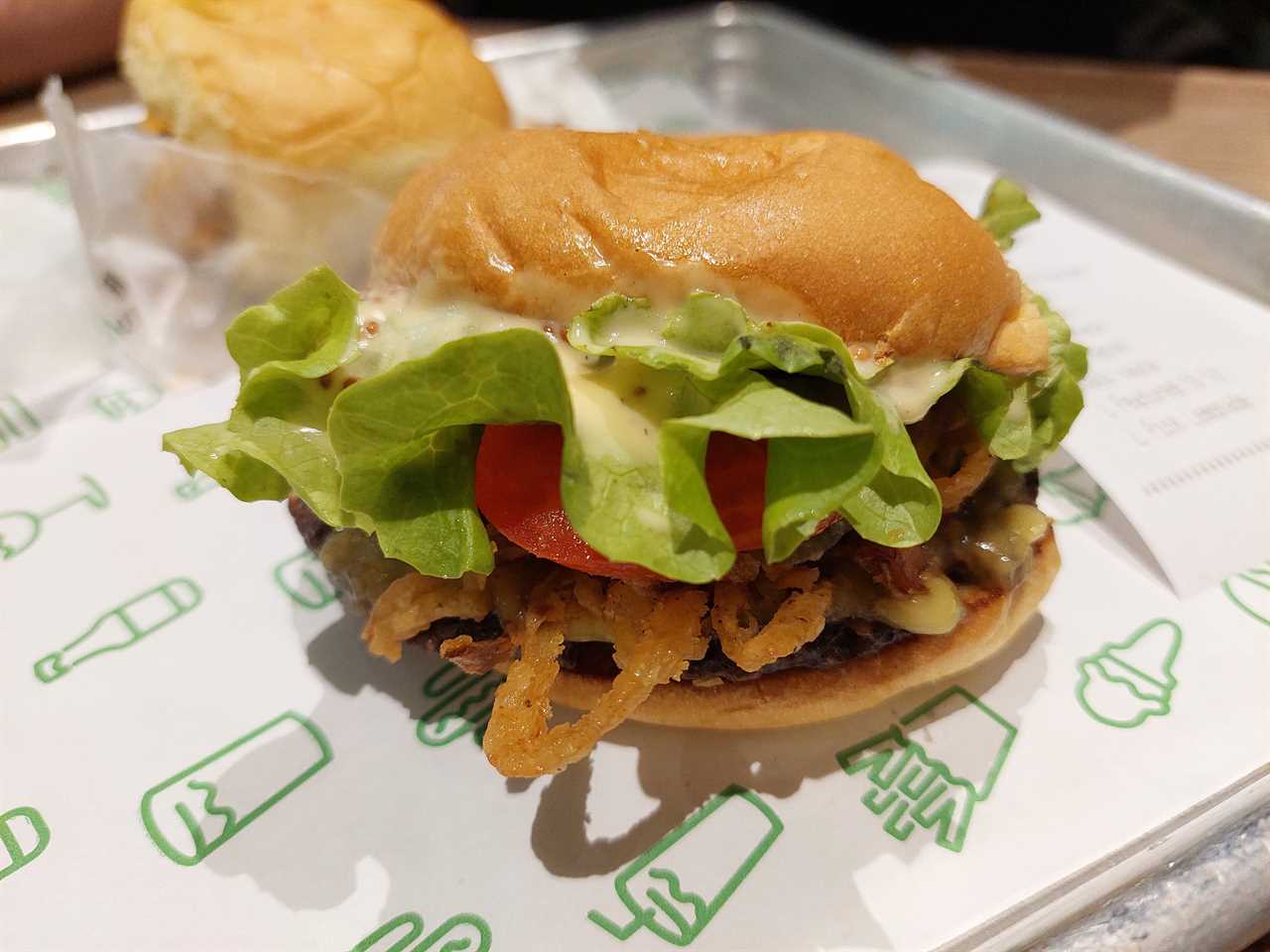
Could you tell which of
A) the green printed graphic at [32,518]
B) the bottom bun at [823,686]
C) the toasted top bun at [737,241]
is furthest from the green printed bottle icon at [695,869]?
the green printed graphic at [32,518]

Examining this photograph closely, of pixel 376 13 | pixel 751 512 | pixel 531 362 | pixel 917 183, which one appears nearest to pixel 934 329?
pixel 917 183

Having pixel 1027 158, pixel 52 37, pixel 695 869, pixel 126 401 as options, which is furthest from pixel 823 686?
pixel 52 37

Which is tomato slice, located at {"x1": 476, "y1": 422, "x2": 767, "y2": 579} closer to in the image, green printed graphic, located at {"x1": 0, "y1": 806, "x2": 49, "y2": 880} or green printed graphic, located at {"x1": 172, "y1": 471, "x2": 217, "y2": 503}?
green printed graphic, located at {"x1": 0, "y1": 806, "x2": 49, "y2": 880}

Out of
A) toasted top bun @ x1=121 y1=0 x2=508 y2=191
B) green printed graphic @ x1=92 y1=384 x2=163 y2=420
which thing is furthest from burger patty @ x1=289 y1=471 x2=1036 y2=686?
toasted top bun @ x1=121 y1=0 x2=508 y2=191

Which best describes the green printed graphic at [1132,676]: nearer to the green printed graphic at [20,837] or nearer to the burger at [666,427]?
the burger at [666,427]

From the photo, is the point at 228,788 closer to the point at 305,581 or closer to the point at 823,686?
the point at 305,581

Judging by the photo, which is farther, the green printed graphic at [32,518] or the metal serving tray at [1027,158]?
the green printed graphic at [32,518]
